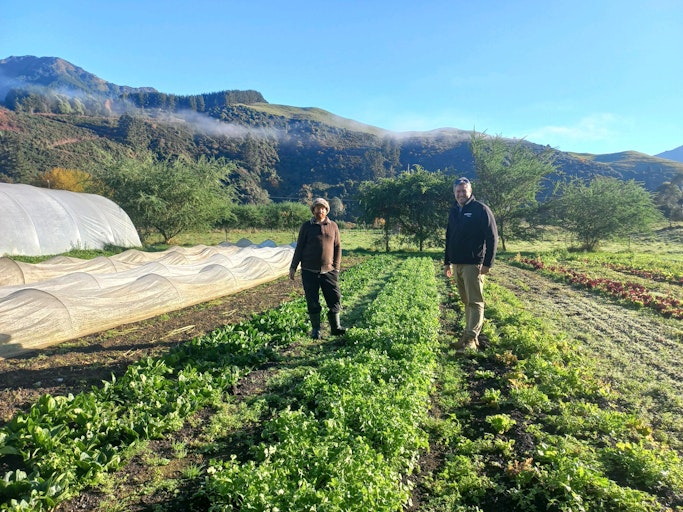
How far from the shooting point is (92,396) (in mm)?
4008

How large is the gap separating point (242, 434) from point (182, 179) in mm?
27139

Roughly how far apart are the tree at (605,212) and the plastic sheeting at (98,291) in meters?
23.6

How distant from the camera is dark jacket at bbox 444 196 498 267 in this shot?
6.10 meters

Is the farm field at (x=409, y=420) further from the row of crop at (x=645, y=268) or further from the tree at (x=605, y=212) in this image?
the tree at (x=605, y=212)

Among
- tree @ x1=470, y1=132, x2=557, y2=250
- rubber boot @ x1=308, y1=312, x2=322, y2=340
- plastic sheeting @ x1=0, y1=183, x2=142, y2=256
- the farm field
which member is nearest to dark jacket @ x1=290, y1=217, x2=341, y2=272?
rubber boot @ x1=308, y1=312, x2=322, y2=340

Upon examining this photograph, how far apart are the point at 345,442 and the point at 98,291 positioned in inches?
284

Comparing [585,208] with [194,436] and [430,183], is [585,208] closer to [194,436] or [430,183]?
[430,183]

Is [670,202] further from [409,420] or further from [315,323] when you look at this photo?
[409,420]

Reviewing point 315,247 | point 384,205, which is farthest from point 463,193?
point 384,205

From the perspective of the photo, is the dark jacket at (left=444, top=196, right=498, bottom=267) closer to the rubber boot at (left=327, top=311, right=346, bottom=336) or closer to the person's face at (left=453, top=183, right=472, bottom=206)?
the person's face at (left=453, top=183, right=472, bottom=206)

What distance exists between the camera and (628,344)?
7.04 meters

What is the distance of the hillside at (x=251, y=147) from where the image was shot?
66750 mm

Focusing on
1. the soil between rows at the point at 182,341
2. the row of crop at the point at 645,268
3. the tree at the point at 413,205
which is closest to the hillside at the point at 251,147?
the tree at the point at 413,205

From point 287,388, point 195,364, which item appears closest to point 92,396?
point 195,364
